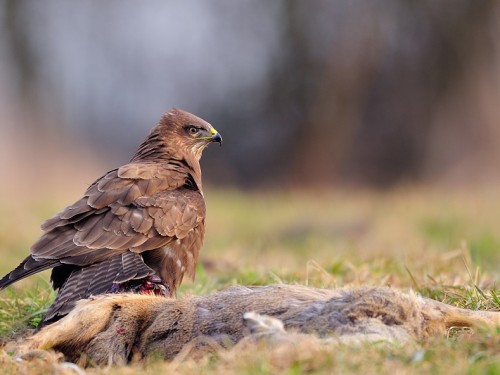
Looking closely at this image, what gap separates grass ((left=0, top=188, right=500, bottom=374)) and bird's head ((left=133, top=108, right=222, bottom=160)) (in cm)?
98

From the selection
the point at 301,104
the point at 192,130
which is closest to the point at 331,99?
the point at 301,104

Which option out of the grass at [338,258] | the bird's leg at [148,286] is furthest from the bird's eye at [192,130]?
the bird's leg at [148,286]

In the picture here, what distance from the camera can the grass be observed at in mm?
3586

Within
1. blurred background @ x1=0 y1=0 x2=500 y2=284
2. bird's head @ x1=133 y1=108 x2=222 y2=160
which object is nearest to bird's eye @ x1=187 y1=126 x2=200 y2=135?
bird's head @ x1=133 y1=108 x2=222 y2=160

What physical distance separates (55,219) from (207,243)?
15.0 feet

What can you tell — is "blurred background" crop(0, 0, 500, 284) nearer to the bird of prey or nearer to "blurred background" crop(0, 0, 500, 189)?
"blurred background" crop(0, 0, 500, 189)

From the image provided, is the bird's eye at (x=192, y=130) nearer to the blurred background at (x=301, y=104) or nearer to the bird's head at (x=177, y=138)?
the bird's head at (x=177, y=138)

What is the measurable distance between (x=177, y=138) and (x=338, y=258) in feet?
5.21

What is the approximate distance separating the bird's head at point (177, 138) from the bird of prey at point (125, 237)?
0.24 meters

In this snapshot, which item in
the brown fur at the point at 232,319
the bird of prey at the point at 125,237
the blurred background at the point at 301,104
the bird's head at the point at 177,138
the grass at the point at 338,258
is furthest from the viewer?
the blurred background at the point at 301,104

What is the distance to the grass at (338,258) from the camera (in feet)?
11.8

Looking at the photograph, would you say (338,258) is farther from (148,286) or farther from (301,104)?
(301,104)

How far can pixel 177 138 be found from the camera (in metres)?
7.21

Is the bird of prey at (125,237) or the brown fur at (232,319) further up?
the bird of prey at (125,237)
